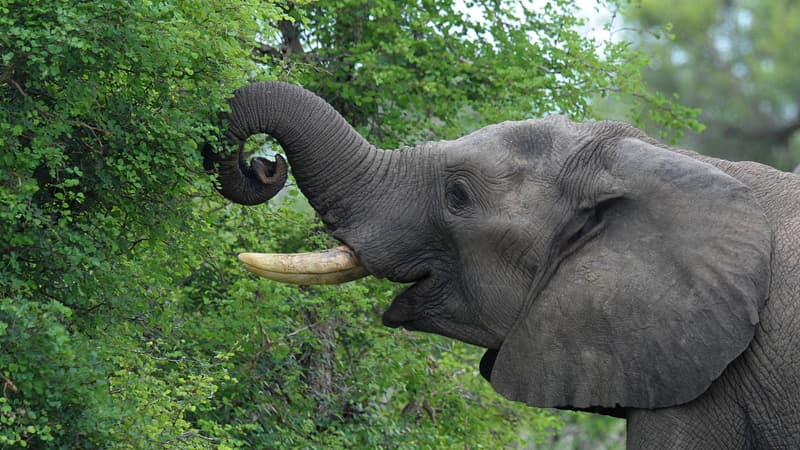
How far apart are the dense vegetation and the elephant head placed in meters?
0.34

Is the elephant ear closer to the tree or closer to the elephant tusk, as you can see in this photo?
the elephant tusk

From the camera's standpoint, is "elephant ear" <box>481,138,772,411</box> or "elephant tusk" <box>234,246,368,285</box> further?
"elephant tusk" <box>234,246,368,285</box>

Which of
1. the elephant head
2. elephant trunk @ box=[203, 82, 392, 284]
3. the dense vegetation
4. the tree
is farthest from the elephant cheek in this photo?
the tree

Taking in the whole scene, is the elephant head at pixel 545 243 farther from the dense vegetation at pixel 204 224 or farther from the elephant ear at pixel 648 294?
the dense vegetation at pixel 204 224

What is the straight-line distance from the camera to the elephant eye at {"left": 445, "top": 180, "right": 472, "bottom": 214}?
4.89 m

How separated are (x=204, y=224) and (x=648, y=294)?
1946 millimetres

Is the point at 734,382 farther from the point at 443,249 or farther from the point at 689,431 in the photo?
the point at 443,249

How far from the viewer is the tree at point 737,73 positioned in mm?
23438

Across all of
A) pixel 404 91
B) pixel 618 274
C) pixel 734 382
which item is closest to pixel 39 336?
pixel 618 274

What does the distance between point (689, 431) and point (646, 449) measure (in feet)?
0.51

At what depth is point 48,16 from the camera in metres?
4.74

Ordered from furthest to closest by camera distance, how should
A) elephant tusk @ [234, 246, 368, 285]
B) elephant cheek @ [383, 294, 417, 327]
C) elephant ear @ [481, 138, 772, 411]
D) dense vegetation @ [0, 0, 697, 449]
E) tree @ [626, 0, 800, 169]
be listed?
tree @ [626, 0, 800, 169]
elephant cheek @ [383, 294, 417, 327]
elephant tusk @ [234, 246, 368, 285]
dense vegetation @ [0, 0, 697, 449]
elephant ear @ [481, 138, 772, 411]

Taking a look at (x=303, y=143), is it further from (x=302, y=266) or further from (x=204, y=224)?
(x=204, y=224)

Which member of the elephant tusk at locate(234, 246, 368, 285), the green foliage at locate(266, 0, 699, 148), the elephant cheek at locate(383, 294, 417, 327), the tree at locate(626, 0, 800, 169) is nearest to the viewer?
the elephant tusk at locate(234, 246, 368, 285)
